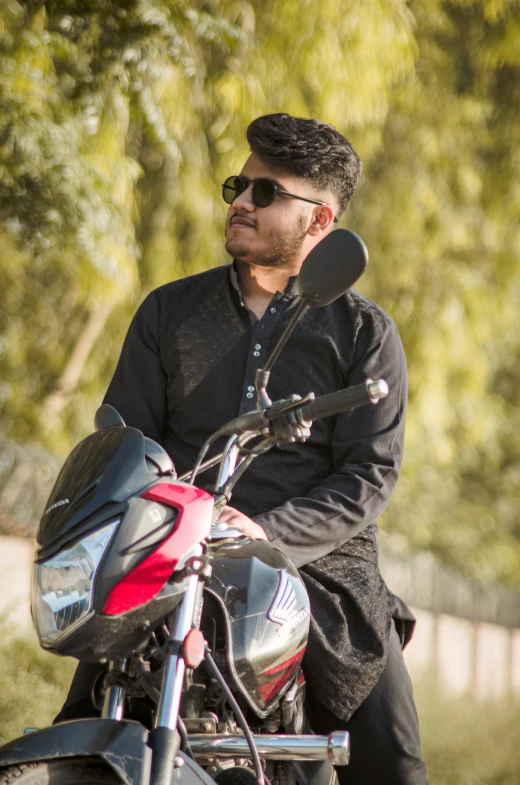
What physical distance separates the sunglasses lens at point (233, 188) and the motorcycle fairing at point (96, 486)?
49.5 inches

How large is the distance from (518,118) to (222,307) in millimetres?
Answer: 7675

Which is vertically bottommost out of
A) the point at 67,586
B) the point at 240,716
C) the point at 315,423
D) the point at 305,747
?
the point at 305,747

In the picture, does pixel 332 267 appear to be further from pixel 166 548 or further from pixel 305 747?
pixel 305 747

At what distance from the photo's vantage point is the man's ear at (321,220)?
326cm

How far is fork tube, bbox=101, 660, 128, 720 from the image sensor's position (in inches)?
81.1

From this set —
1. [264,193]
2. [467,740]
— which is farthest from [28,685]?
[264,193]

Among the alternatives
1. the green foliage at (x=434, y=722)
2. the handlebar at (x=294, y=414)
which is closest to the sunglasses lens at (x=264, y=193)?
the handlebar at (x=294, y=414)

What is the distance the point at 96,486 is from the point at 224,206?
6880 millimetres

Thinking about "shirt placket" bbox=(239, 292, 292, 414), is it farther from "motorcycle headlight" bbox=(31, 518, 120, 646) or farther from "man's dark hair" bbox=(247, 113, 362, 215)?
"motorcycle headlight" bbox=(31, 518, 120, 646)

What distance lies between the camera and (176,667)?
194 centimetres

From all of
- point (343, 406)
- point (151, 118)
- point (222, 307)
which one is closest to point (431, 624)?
point (151, 118)

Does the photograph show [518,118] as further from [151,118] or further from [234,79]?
[151,118]

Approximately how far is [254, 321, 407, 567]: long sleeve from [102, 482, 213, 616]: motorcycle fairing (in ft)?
1.81

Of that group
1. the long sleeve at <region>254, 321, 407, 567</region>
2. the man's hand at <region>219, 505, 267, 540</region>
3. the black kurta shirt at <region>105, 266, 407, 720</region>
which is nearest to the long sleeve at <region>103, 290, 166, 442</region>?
the black kurta shirt at <region>105, 266, 407, 720</region>
